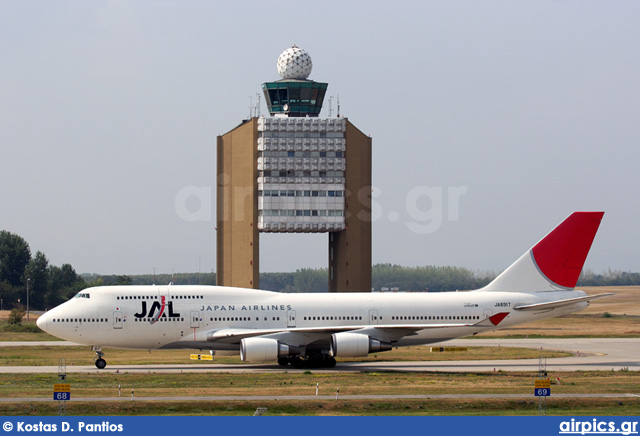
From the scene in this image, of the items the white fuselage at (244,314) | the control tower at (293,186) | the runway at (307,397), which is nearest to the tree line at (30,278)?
the control tower at (293,186)

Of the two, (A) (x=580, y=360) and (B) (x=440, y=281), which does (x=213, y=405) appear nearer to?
(A) (x=580, y=360)

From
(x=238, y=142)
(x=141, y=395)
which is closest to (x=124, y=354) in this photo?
(x=141, y=395)

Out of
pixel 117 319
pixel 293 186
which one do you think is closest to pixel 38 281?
pixel 293 186

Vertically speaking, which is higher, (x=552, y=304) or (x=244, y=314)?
(x=552, y=304)

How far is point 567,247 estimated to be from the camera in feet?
164

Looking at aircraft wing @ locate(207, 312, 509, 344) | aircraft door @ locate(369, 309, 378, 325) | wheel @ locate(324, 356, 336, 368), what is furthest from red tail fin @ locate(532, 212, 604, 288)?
wheel @ locate(324, 356, 336, 368)

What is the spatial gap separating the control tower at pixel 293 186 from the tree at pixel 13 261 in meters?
62.0

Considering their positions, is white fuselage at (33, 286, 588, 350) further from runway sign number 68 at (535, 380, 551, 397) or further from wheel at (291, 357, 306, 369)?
runway sign number 68 at (535, 380, 551, 397)

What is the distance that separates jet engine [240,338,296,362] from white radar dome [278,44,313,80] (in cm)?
5296

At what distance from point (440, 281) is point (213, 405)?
154839 mm

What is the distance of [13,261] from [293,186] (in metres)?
70.1

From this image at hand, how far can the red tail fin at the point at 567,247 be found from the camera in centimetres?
4994

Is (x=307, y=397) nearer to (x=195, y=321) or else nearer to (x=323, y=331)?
(x=323, y=331)

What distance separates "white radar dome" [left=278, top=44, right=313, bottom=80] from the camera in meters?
93.5
